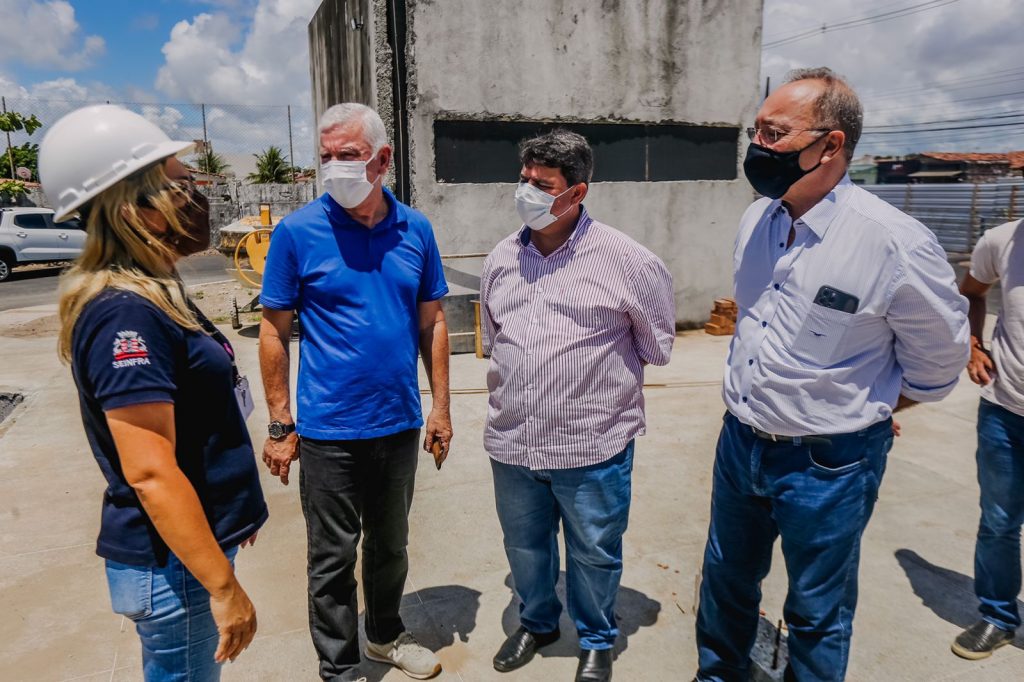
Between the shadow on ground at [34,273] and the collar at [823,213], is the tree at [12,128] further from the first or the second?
the collar at [823,213]

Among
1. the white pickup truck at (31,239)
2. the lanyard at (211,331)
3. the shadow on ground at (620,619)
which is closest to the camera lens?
the lanyard at (211,331)

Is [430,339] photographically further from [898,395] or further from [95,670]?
[95,670]

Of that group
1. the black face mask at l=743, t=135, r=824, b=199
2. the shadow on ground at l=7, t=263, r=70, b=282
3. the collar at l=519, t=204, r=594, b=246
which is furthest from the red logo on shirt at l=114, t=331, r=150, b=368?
the shadow on ground at l=7, t=263, r=70, b=282

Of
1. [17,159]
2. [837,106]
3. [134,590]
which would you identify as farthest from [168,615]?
[17,159]

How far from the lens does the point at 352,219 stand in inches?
95.4

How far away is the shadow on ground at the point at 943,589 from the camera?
9.80ft

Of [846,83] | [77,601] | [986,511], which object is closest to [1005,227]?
[986,511]

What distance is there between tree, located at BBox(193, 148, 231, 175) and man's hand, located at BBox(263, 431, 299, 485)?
92.1 feet

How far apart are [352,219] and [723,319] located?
7092 mm

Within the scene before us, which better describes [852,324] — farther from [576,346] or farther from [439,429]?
[439,429]

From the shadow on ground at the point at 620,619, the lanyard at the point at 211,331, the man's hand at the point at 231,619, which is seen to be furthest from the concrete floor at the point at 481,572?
the lanyard at the point at 211,331

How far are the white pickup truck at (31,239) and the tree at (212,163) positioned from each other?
35.5 ft

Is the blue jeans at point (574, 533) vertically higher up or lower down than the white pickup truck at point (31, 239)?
lower down

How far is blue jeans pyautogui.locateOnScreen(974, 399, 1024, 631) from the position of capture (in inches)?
104
